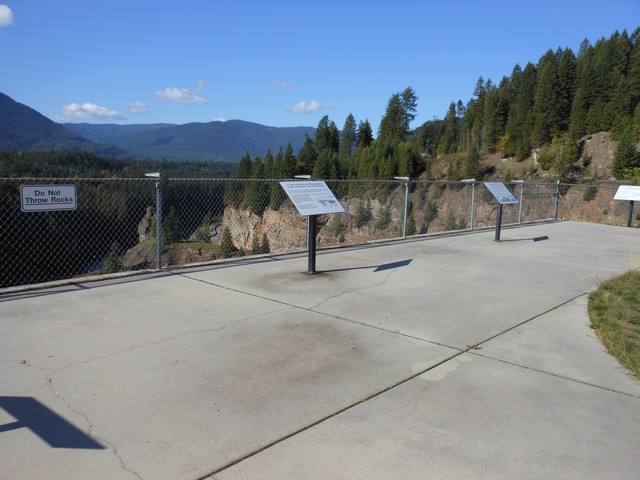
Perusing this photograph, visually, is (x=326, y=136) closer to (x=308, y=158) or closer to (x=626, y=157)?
(x=308, y=158)

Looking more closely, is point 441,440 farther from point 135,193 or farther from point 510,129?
point 510,129

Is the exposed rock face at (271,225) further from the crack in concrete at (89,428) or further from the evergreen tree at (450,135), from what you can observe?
the evergreen tree at (450,135)

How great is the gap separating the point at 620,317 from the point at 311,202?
4219 millimetres

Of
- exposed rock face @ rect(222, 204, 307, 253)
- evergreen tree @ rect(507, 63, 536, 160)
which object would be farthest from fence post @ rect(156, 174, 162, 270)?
evergreen tree @ rect(507, 63, 536, 160)

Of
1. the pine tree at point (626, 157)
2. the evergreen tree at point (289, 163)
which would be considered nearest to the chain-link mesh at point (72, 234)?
the pine tree at point (626, 157)

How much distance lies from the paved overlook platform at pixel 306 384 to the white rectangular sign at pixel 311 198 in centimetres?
111

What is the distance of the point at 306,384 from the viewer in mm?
3688

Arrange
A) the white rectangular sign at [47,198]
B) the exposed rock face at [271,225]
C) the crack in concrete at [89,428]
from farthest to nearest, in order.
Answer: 1. the exposed rock face at [271,225]
2. the white rectangular sign at [47,198]
3. the crack in concrete at [89,428]

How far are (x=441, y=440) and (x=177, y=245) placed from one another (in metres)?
28.8

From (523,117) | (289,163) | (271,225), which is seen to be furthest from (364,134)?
(271,225)

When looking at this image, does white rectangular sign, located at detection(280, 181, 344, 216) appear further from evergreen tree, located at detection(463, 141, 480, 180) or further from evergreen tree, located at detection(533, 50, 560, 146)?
evergreen tree, located at detection(533, 50, 560, 146)

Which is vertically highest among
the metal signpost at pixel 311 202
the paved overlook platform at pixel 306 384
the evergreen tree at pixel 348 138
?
→ the evergreen tree at pixel 348 138

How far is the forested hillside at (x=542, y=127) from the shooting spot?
63250 millimetres

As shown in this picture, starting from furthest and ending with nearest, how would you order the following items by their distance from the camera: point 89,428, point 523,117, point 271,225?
point 523,117 → point 271,225 → point 89,428
